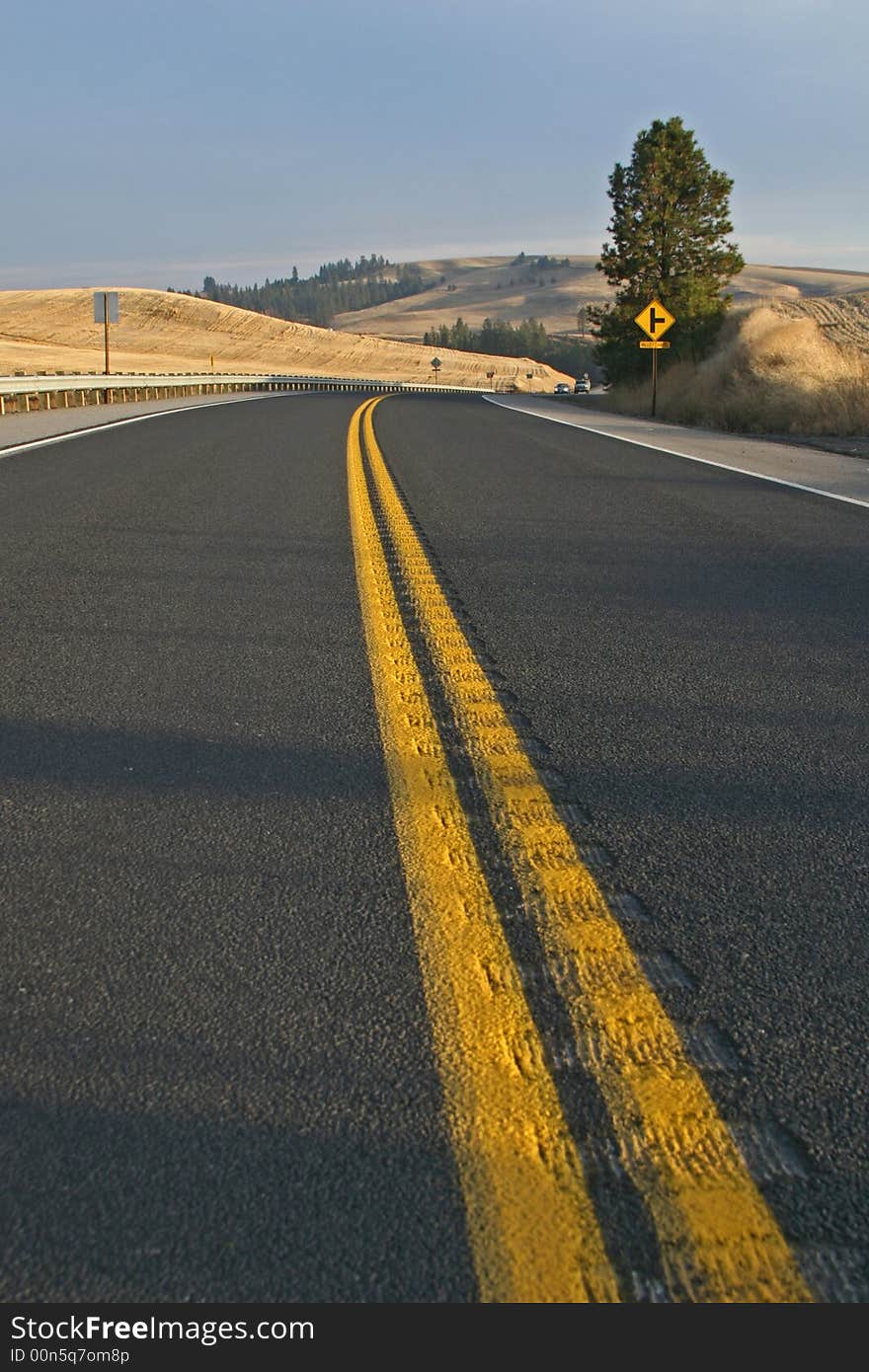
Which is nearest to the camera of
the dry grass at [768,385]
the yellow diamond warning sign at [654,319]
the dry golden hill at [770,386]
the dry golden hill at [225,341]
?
the dry golden hill at [770,386]

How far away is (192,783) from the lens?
3.27 meters

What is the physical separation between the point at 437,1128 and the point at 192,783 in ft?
5.39

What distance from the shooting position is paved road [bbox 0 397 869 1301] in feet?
5.25

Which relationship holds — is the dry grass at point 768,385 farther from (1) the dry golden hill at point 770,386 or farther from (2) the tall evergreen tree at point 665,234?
(2) the tall evergreen tree at point 665,234

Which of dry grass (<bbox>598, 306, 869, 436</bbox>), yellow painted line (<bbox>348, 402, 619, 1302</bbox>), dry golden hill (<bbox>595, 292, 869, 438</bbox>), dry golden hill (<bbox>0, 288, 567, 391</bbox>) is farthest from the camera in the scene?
dry golden hill (<bbox>0, 288, 567, 391</bbox>)

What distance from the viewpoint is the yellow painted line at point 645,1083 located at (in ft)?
5.07

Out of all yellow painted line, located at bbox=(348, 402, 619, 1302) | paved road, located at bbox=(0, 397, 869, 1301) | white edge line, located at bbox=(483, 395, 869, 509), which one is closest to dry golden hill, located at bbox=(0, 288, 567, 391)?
white edge line, located at bbox=(483, 395, 869, 509)

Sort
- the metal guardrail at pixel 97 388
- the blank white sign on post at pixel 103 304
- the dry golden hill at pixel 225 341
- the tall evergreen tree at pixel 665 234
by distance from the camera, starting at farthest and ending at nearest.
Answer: the dry golden hill at pixel 225 341
the tall evergreen tree at pixel 665 234
the blank white sign on post at pixel 103 304
the metal guardrail at pixel 97 388

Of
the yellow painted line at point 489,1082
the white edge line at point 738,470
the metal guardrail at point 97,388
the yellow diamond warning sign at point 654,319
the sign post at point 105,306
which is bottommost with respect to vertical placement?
the yellow painted line at point 489,1082

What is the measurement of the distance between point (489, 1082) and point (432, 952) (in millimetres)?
446

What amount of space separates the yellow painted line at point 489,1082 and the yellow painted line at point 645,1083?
9cm

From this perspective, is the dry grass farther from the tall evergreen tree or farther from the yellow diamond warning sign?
the tall evergreen tree

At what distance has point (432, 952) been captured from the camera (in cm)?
233

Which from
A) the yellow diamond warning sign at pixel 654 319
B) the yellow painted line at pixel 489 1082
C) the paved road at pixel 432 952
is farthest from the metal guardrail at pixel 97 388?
the yellow painted line at pixel 489 1082
